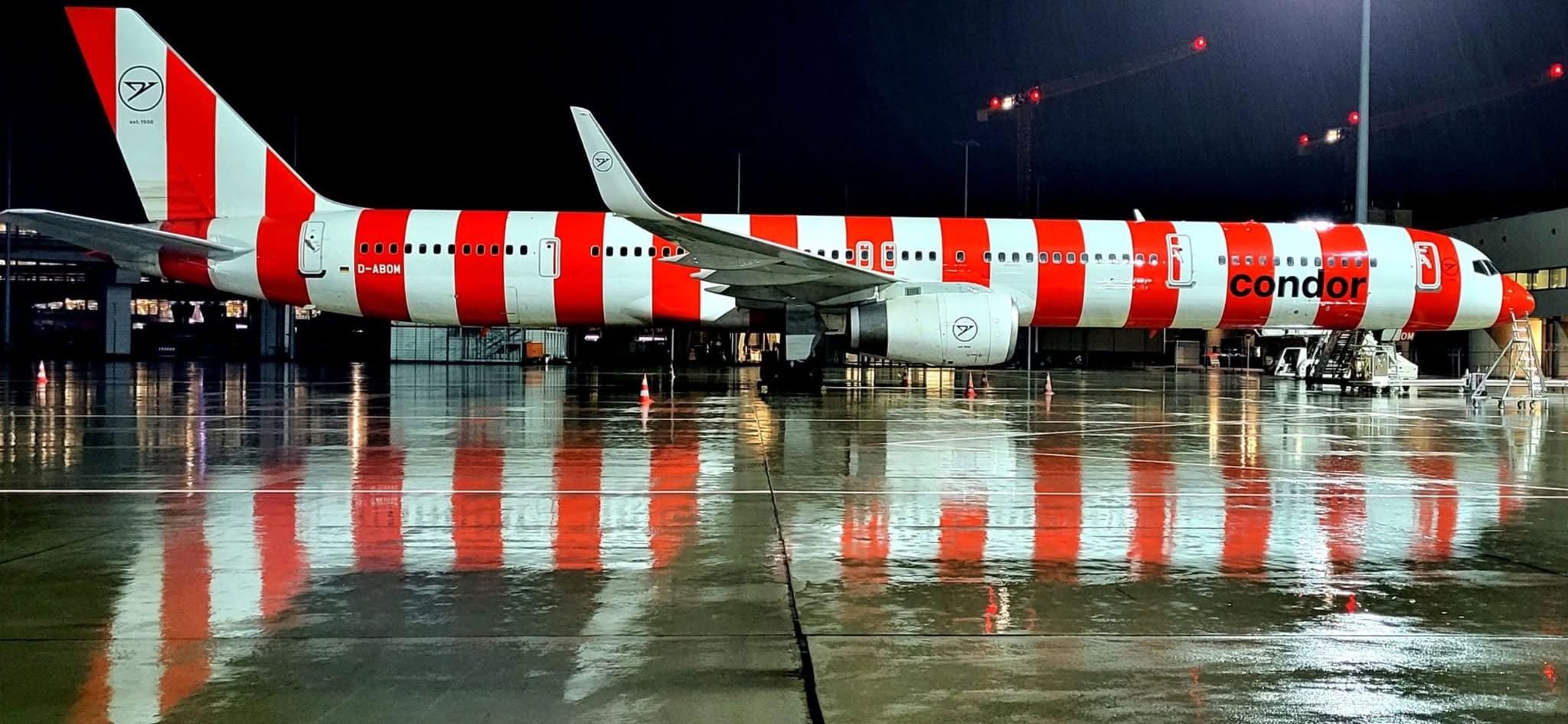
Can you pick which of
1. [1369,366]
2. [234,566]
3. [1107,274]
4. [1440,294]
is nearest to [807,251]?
[1107,274]

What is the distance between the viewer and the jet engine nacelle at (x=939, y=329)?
58.7 feet

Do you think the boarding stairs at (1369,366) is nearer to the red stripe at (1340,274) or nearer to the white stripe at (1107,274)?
the red stripe at (1340,274)

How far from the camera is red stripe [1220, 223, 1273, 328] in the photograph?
20.5 m

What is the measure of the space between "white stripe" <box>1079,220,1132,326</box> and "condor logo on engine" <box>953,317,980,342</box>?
3.62 metres

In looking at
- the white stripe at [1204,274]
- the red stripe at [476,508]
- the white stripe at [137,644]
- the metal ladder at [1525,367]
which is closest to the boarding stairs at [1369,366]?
the metal ladder at [1525,367]

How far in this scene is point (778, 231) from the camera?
2030 centimetres

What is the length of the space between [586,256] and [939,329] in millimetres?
6639

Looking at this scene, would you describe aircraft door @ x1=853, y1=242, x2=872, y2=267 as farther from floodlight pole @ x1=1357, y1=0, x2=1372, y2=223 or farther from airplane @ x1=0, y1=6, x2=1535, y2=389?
floodlight pole @ x1=1357, y1=0, x2=1372, y2=223

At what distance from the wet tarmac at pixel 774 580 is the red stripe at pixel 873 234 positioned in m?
8.90

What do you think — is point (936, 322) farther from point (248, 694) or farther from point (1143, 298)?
point (248, 694)

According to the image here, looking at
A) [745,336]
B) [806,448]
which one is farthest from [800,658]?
[745,336]

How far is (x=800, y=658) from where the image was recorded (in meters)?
3.88

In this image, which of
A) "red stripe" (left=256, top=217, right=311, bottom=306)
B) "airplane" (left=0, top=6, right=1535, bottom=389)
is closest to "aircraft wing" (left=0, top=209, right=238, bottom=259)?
"airplane" (left=0, top=6, right=1535, bottom=389)

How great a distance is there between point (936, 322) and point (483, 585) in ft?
44.7
